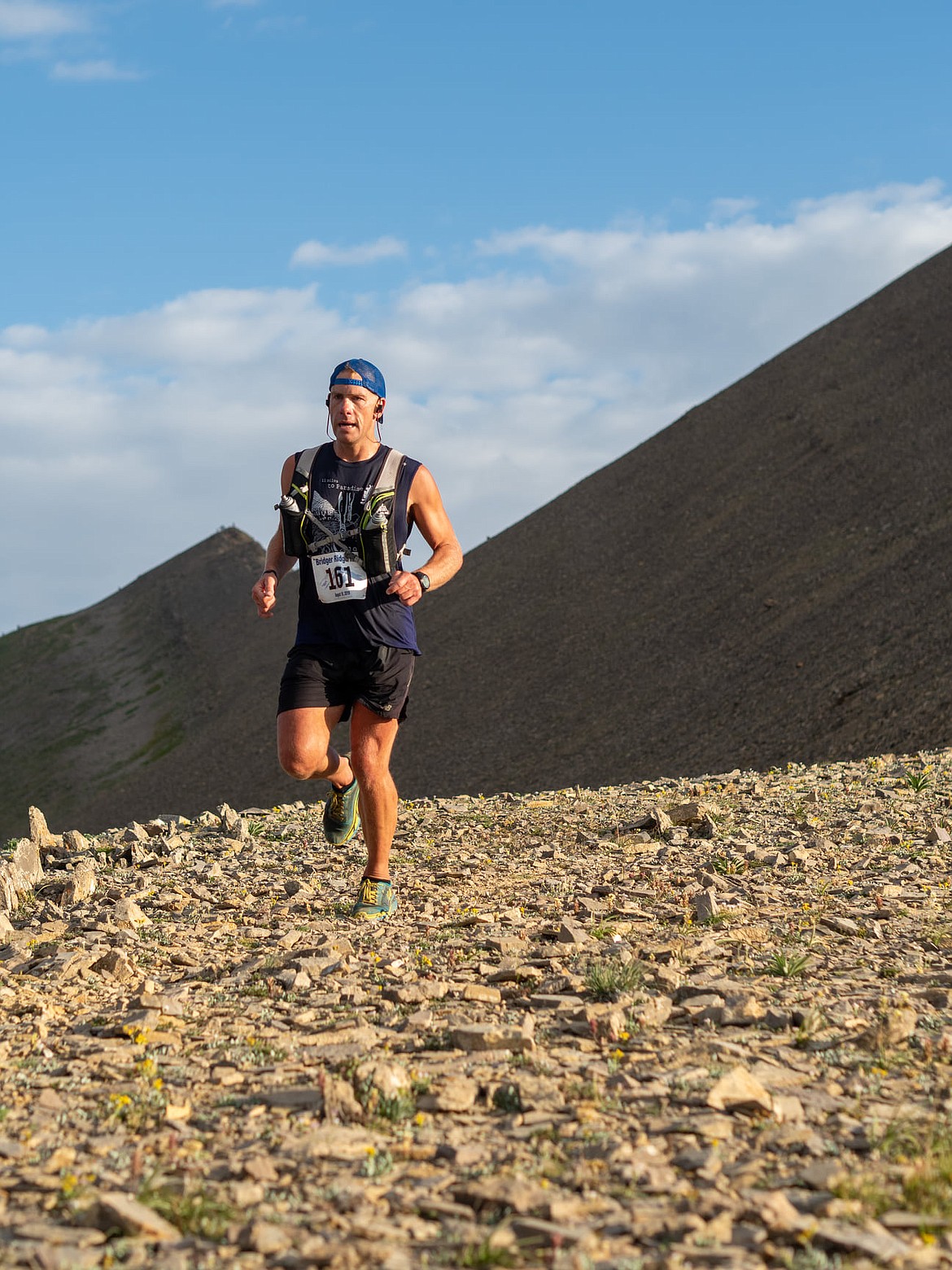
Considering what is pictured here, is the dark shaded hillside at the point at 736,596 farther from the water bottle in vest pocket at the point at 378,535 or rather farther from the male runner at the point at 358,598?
the water bottle in vest pocket at the point at 378,535

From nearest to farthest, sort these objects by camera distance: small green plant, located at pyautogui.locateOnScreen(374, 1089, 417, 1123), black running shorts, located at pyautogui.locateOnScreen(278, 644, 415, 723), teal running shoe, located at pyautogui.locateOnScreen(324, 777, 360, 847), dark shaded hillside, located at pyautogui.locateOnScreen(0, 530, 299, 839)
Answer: small green plant, located at pyautogui.locateOnScreen(374, 1089, 417, 1123) < black running shorts, located at pyautogui.locateOnScreen(278, 644, 415, 723) < teal running shoe, located at pyautogui.locateOnScreen(324, 777, 360, 847) < dark shaded hillside, located at pyautogui.locateOnScreen(0, 530, 299, 839)

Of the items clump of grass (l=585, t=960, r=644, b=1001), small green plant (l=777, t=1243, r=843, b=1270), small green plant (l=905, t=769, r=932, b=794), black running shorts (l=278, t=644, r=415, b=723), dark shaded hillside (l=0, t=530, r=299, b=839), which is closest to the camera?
small green plant (l=777, t=1243, r=843, b=1270)

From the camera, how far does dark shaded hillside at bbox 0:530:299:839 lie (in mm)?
39875

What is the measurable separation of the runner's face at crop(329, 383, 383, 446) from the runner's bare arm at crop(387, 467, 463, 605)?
0.37 metres

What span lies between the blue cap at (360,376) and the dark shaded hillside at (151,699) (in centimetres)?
2795

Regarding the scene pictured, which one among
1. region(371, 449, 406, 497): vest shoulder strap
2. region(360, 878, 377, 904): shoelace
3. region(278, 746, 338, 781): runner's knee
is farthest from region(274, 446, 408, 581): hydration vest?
region(360, 878, 377, 904): shoelace

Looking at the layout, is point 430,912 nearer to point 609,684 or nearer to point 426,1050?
point 426,1050

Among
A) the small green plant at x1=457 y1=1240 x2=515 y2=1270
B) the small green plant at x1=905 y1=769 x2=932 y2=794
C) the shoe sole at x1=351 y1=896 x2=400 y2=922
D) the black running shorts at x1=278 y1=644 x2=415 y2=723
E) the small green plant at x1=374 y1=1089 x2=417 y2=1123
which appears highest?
the black running shorts at x1=278 y1=644 x2=415 y2=723

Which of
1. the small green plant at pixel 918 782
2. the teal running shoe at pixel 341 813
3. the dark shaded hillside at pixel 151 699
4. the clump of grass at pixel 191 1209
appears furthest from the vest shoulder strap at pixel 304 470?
the dark shaded hillside at pixel 151 699

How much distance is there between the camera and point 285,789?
34.2m

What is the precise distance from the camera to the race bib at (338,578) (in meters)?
6.10

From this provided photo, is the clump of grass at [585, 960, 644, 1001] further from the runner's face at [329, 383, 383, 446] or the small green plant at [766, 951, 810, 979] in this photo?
the runner's face at [329, 383, 383, 446]

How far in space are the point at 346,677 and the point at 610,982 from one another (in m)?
2.36

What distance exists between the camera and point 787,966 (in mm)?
4812
